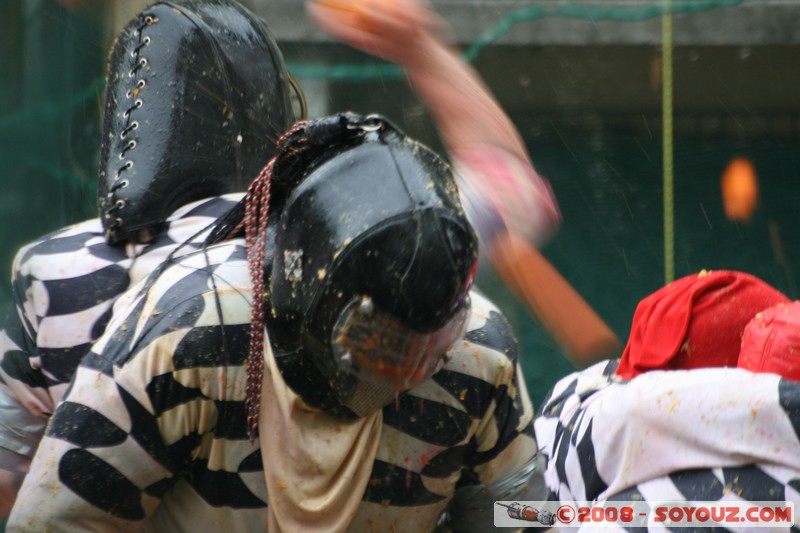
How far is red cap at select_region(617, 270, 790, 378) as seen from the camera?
2.75 metres

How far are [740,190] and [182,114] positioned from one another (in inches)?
189

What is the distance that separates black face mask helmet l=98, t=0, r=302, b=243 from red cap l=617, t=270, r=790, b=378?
44.4 inches

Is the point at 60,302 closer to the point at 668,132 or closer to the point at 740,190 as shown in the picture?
the point at 668,132

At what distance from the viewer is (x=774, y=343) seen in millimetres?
2395

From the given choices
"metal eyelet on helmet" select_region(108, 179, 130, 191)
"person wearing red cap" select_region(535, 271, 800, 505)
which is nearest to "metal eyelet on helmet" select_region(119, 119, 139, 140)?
"metal eyelet on helmet" select_region(108, 179, 130, 191)

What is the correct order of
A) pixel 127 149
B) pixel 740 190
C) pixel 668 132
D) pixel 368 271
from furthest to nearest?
1. pixel 740 190
2. pixel 668 132
3. pixel 127 149
4. pixel 368 271

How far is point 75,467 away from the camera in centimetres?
189

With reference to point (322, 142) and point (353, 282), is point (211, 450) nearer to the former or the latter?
point (353, 282)

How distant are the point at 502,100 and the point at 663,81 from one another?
0.99 metres

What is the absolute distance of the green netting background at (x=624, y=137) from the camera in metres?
6.25

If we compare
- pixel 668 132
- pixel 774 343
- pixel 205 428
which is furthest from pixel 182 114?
pixel 668 132

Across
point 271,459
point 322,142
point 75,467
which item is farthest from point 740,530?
point 75,467

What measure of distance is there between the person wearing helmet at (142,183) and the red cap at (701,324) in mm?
1131

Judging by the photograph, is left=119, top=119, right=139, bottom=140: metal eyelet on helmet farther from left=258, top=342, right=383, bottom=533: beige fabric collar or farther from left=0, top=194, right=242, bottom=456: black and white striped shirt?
left=258, top=342, right=383, bottom=533: beige fabric collar
